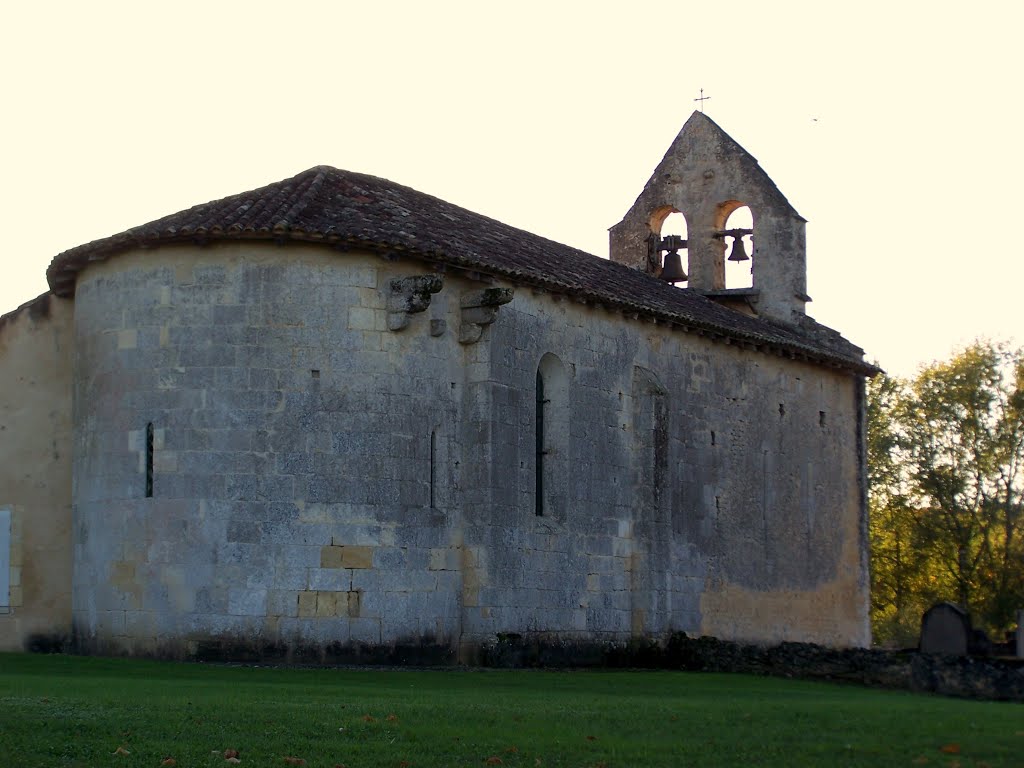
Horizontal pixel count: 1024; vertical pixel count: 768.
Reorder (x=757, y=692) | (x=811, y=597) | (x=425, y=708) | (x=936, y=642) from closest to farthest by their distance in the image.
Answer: (x=425, y=708) < (x=757, y=692) < (x=936, y=642) < (x=811, y=597)

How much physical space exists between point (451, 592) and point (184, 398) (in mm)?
4292

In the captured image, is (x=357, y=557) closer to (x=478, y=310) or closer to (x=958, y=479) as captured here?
(x=478, y=310)

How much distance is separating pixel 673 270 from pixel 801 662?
11737 millimetres

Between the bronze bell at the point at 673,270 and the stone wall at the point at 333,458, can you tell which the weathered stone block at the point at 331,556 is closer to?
the stone wall at the point at 333,458

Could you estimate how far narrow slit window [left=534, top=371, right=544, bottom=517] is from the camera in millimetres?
23047

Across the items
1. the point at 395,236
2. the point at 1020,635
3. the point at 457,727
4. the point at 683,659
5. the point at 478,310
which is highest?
the point at 395,236

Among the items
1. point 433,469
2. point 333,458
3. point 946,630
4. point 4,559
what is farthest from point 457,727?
point 946,630

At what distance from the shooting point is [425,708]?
44.5 feet

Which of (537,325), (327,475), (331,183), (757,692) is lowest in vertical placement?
(757,692)

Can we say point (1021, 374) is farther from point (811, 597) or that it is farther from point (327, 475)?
point (327, 475)

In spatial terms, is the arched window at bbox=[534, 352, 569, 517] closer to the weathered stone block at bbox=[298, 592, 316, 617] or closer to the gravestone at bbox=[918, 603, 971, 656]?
the weathered stone block at bbox=[298, 592, 316, 617]

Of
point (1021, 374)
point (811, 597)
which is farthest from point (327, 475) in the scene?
point (1021, 374)

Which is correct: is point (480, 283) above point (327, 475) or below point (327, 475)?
above

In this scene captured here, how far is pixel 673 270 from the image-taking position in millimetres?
32531
